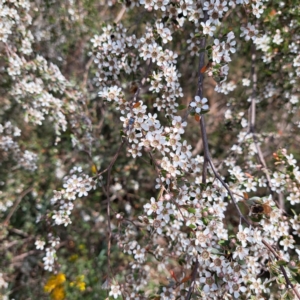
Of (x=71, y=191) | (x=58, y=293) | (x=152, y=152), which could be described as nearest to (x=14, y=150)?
(x=71, y=191)

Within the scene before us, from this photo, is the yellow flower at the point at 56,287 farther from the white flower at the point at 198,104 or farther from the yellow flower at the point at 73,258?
the white flower at the point at 198,104

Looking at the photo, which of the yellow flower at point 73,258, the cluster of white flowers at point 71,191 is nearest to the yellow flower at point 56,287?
the yellow flower at point 73,258

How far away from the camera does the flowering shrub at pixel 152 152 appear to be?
68.2 inches

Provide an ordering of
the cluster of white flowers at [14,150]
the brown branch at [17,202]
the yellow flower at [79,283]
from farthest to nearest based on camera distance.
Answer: the brown branch at [17,202] → the yellow flower at [79,283] → the cluster of white flowers at [14,150]

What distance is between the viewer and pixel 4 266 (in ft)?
9.41

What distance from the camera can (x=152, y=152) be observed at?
173 centimetres

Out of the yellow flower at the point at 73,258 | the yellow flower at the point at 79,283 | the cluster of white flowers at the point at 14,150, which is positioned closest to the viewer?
the cluster of white flowers at the point at 14,150

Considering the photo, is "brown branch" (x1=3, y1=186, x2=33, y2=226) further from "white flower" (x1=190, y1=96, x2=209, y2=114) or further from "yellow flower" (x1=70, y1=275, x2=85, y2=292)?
"white flower" (x1=190, y1=96, x2=209, y2=114)

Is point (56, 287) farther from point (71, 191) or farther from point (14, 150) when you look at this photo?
point (71, 191)

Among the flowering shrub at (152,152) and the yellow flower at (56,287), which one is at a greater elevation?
the flowering shrub at (152,152)

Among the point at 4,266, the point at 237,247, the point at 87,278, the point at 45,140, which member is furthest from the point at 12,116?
the point at 237,247

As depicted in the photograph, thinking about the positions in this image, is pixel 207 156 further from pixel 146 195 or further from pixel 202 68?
pixel 146 195

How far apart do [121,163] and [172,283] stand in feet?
5.20

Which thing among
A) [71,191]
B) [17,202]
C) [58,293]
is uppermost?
[17,202]
